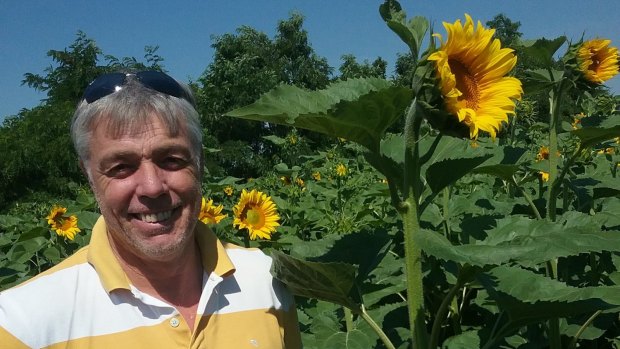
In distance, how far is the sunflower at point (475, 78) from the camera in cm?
114

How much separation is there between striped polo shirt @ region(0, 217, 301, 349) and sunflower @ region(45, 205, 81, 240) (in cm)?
220

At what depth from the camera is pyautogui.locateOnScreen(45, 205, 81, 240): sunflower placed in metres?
3.74

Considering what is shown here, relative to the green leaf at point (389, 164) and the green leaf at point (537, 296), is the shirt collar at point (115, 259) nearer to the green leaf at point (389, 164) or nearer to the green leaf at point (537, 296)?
the green leaf at point (389, 164)

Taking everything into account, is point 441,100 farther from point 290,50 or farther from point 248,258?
point 290,50

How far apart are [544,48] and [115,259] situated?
140cm

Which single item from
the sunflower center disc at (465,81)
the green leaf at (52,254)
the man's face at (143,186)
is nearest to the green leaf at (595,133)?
the sunflower center disc at (465,81)

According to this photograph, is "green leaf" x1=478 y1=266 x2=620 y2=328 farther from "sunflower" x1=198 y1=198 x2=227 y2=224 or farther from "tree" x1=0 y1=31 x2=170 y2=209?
"tree" x1=0 y1=31 x2=170 y2=209

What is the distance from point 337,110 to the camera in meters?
1.12

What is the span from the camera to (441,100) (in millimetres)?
1145

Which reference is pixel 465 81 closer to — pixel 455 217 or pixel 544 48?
pixel 544 48

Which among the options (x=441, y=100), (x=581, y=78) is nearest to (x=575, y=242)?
(x=441, y=100)

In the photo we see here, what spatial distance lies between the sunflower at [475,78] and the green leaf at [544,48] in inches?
34.9

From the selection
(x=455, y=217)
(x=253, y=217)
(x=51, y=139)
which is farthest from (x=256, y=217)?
(x=51, y=139)

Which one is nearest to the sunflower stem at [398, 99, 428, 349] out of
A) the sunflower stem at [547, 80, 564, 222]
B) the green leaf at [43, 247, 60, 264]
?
the sunflower stem at [547, 80, 564, 222]
